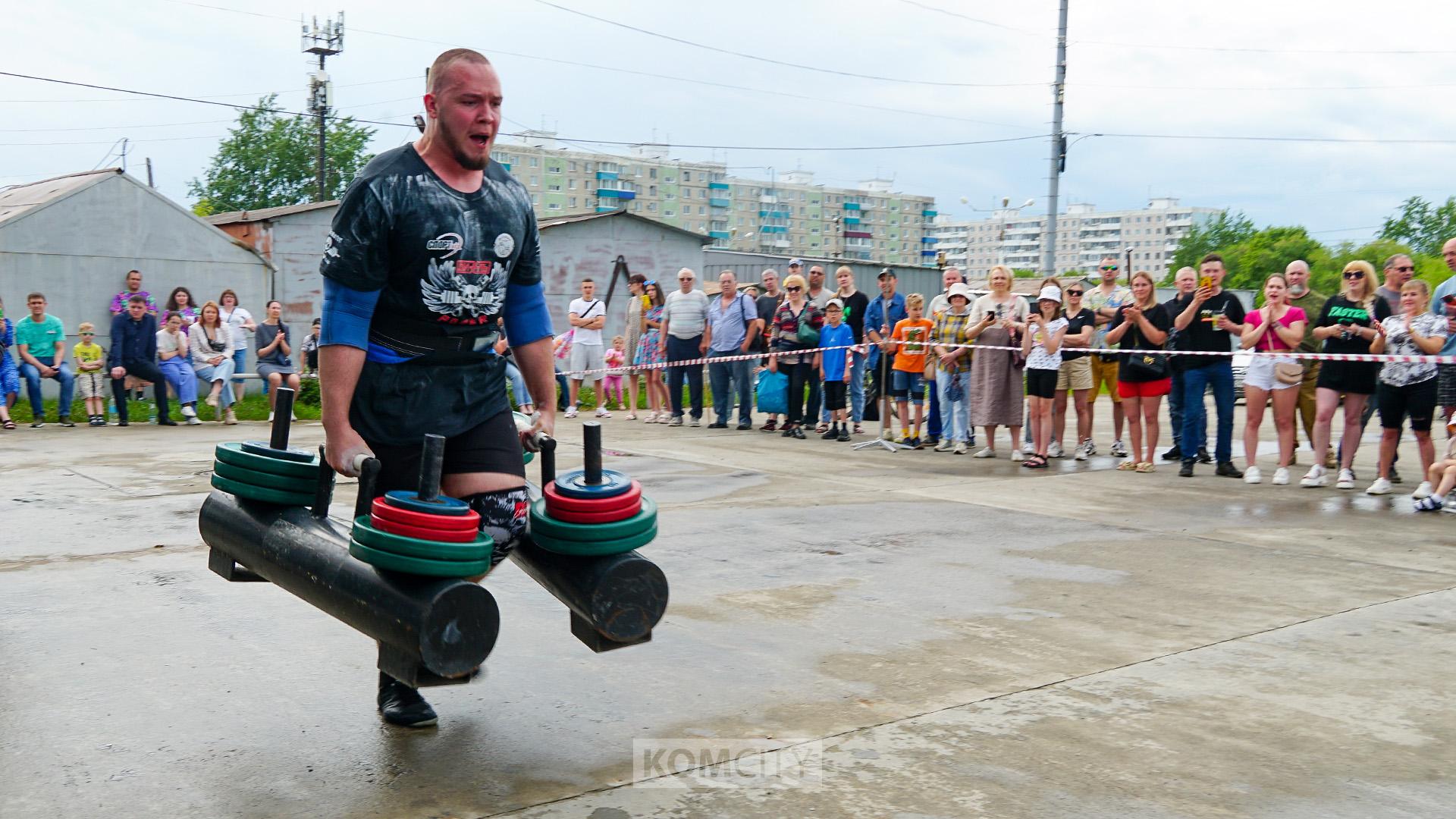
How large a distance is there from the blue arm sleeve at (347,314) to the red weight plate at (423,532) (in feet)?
1.98

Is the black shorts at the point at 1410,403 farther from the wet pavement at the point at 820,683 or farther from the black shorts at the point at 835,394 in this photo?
the black shorts at the point at 835,394

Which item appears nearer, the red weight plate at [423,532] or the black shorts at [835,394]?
the red weight plate at [423,532]

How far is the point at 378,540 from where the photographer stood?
316 cm

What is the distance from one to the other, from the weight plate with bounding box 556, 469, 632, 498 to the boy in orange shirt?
9.41m

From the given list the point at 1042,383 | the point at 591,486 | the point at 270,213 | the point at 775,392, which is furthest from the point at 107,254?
the point at 591,486

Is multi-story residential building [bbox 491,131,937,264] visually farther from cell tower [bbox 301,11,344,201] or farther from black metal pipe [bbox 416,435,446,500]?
black metal pipe [bbox 416,435,446,500]

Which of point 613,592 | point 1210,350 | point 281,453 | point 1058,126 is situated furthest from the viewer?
point 1058,126

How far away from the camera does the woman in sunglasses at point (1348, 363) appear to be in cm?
955

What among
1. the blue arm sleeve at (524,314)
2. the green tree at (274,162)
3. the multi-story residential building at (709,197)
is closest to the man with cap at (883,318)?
the blue arm sleeve at (524,314)

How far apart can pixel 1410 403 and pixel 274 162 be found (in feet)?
221

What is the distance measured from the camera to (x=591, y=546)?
3408 mm

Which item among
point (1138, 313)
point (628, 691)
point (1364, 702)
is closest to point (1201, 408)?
point (1138, 313)

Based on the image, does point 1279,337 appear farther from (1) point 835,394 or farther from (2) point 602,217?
(2) point 602,217

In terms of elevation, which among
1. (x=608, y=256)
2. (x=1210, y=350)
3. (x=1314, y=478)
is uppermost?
(x=608, y=256)
